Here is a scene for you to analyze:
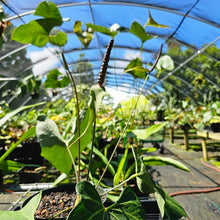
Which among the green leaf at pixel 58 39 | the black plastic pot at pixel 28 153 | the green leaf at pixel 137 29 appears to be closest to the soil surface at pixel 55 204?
the green leaf at pixel 58 39

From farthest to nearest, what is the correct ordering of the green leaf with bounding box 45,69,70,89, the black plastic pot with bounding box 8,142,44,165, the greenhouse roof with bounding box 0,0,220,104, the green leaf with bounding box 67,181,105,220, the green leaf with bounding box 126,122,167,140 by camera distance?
the greenhouse roof with bounding box 0,0,220,104, the black plastic pot with bounding box 8,142,44,165, the green leaf with bounding box 45,69,70,89, the green leaf with bounding box 126,122,167,140, the green leaf with bounding box 67,181,105,220

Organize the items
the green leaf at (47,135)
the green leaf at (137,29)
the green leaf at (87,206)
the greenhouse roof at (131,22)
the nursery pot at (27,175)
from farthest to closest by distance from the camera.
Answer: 1. the greenhouse roof at (131,22)
2. the nursery pot at (27,175)
3. the green leaf at (137,29)
4. the green leaf at (47,135)
5. the green leaf at (87,206)

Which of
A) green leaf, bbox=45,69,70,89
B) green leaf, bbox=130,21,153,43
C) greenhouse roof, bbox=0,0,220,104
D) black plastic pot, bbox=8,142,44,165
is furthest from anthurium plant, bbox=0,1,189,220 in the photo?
greenhouse roof, bbox=0,0,220,104

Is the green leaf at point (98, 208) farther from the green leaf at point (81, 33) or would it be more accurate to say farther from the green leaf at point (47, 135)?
the green leaf at point (81, 33)

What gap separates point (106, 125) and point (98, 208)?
1.39 meters

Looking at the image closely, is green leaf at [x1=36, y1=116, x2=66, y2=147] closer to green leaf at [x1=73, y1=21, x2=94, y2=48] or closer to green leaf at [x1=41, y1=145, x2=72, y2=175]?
green leaf at [x1=41, y1=145, x2=72, y2=175]

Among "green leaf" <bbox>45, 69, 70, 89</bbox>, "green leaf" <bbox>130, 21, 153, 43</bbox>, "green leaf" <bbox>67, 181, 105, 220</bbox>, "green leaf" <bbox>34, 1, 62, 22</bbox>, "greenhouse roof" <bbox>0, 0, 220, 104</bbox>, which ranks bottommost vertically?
"green leaf" <bbox>67, 181, 105, 220</bbox>

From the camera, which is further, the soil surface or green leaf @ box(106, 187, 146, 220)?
the soil surface

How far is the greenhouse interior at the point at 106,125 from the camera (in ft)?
1.68

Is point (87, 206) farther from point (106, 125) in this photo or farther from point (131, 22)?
point (131, 22)

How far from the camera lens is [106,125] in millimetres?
1810

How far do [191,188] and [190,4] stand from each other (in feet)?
13.1

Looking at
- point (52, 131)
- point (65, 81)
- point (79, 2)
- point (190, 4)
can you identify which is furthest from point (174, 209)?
point (79, 2)

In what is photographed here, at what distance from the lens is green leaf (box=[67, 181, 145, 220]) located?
0.38 meters
